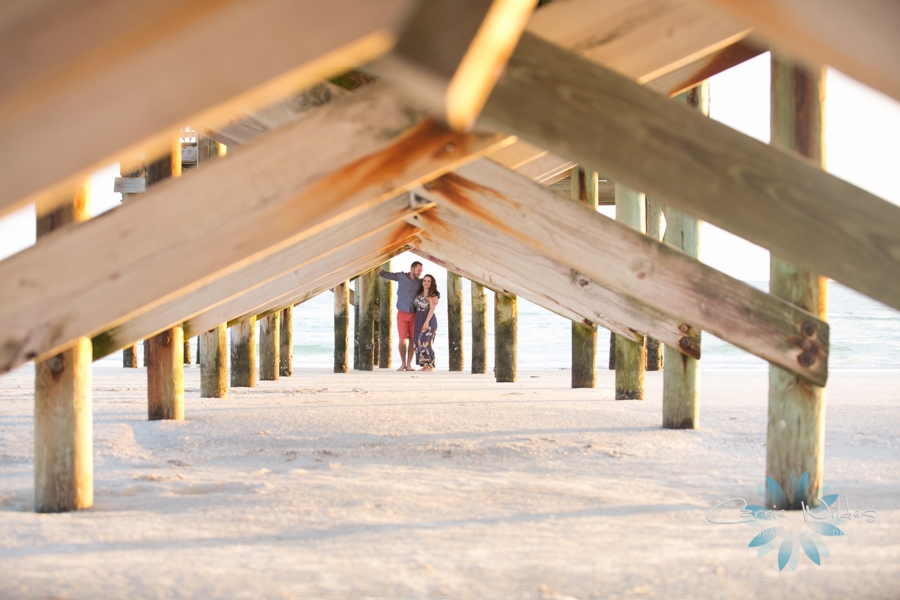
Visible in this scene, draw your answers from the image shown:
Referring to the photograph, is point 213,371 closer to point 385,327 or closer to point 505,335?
point 505,335

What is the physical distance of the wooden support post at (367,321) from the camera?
11102 millimetres

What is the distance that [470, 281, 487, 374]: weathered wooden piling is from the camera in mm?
9734

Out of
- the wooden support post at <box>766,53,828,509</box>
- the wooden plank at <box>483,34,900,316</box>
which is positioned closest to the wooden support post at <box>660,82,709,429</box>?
the wooden support post at <box>766,53,828,509</box>

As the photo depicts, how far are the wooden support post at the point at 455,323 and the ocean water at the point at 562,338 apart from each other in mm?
4783

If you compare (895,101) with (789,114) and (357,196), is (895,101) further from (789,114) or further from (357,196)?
(789,114)

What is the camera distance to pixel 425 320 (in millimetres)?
10930

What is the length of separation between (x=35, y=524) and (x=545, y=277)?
264cm

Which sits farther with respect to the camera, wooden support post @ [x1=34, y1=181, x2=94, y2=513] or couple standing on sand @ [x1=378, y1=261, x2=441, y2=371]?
couple standing on sand @ [x1=378, y1=261, x2=441, y2=371]

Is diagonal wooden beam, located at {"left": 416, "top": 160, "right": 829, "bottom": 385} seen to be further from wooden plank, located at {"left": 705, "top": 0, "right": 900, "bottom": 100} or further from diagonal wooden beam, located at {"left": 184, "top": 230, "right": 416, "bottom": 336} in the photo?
diagonal wooden beam, located at {"left": 184, "top": 230, "right": 416, "bottom": 336}

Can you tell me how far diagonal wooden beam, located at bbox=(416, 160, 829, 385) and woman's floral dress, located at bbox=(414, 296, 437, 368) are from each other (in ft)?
27.1

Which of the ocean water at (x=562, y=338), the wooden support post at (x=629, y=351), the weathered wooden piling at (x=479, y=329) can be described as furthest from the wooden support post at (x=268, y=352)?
the ocean water at (x=562, y=338)

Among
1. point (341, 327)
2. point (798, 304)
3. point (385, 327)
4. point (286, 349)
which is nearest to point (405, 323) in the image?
point (341, 327)

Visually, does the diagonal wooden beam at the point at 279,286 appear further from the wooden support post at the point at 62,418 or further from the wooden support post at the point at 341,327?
the wooden support post at the point at 341,327

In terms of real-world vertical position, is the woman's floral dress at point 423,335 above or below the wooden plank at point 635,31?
below
